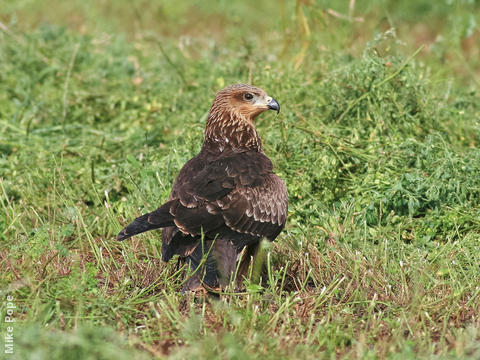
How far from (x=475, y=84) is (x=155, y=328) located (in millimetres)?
5564

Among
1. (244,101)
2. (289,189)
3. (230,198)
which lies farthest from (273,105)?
(230,198)

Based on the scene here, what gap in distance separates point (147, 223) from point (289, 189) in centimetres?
182

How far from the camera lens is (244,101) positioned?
5.41m

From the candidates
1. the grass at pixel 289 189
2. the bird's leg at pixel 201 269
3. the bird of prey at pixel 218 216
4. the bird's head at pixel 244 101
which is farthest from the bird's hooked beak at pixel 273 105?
the bird's leg at pixel 201 269

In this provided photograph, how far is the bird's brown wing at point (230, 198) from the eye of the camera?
438 centimetres

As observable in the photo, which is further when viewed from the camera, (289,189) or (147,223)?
(289,189)

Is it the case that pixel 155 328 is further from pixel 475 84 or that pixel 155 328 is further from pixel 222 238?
pixel 475 84

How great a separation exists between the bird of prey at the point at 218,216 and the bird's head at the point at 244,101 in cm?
37

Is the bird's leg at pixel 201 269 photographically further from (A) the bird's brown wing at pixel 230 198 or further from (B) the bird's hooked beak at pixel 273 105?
(B) the bird's hooked beak at pixel 273 105

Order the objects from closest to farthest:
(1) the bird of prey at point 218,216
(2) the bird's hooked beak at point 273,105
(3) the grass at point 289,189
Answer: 1. (3) the grass at point 289,189
2. (1) the bird of prey at point 218,216
3. (2) the bird's hooked beak at point 273,105

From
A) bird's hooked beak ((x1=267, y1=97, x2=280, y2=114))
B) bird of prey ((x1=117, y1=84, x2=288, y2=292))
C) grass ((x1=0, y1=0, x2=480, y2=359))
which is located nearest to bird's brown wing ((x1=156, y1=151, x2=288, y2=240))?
bird of prey ((x1=117, y1=84, x2=288, y2=292))

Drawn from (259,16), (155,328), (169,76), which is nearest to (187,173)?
(155,328)

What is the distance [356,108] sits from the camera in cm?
636

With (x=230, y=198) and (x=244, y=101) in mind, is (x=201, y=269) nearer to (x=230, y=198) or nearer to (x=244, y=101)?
(x=230, y=198)
